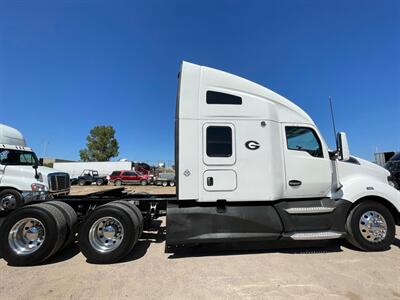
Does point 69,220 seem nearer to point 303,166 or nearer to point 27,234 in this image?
point 27,234

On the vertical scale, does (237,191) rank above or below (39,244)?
above

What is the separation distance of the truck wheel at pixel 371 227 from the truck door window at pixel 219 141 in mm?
2861

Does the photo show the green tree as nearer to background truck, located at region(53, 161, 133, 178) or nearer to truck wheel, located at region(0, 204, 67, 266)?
background truck, located at region(53, 161, 133, 178)

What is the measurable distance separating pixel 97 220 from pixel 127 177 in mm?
26162

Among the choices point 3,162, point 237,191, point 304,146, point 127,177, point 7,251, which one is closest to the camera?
point 7,251

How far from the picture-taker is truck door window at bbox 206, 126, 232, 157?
459cm

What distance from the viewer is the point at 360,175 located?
505 cm

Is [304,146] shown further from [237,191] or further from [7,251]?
[7,251]

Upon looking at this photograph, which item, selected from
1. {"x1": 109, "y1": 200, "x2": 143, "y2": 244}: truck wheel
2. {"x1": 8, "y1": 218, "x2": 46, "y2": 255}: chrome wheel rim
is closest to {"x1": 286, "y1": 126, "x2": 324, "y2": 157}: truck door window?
{"x1": 109, "y1": 200, "x2": 143, "y2": 244}: truck wheel

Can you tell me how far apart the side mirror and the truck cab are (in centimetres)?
2

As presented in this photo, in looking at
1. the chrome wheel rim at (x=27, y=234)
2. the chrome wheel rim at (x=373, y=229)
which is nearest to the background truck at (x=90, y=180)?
the chrome wheel rim at (x=27, y=234)

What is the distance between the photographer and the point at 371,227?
15.4 feet

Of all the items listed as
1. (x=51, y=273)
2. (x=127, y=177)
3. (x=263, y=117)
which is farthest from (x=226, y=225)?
(x=127, y=177)

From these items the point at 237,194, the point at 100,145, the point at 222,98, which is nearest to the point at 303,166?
the point at 237,194
